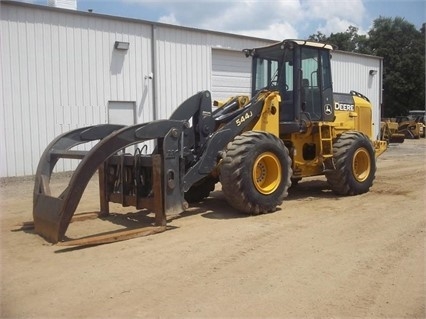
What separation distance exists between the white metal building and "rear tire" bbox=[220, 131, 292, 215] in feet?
25.2

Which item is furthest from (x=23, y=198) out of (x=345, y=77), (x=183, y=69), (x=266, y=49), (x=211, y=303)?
(x=345, y=77)

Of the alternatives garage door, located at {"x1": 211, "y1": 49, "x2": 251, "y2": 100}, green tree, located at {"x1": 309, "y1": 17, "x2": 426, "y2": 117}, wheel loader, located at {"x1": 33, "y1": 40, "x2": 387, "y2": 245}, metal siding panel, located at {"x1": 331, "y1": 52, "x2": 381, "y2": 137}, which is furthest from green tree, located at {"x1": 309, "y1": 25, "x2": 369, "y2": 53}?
wheel loader, located at {"x1": 33, "y1": 40, "x2": 387, "y2": 245}

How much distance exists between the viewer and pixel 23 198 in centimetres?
1006

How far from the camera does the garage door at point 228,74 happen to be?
17.9 metres

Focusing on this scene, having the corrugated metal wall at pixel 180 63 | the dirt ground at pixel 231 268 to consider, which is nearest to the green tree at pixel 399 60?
the corrugated metal wall at pixel 180 63

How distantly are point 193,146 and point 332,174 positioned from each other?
10.0ft

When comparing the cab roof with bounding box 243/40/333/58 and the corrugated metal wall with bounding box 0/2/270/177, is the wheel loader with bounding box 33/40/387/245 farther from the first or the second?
the corrugated metal wall with bounding box 0/2/270/177

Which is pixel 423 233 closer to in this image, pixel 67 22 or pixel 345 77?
pixel 67 22

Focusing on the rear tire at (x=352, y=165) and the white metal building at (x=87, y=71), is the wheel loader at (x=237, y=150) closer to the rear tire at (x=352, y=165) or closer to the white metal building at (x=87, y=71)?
the rear tire at (x=352, y=165)

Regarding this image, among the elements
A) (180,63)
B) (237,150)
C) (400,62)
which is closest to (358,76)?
(180,63)

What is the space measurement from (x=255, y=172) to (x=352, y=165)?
2727 millimetres

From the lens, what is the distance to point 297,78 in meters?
9.00

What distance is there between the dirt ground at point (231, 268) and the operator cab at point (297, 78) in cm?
205

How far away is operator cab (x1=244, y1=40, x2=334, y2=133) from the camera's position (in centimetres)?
902
